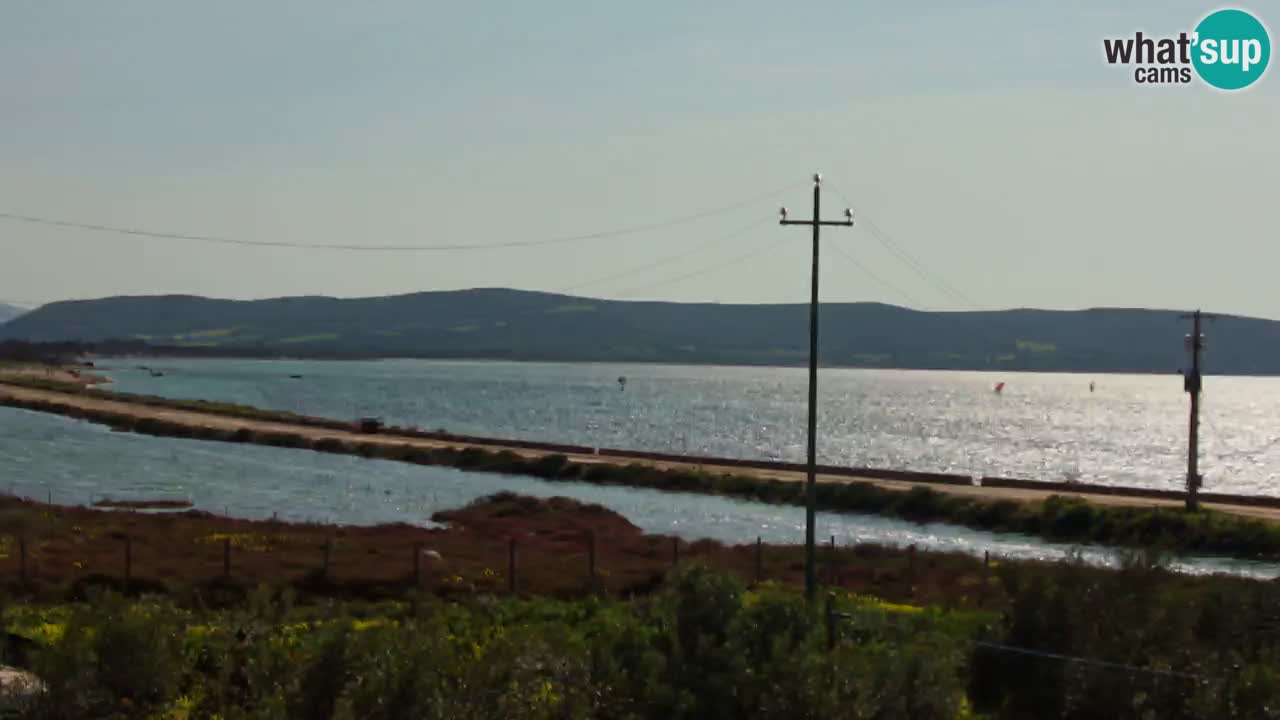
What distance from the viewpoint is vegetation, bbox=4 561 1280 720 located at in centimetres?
1883

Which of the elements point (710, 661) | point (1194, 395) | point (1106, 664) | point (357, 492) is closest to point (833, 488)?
point (1194, 395)

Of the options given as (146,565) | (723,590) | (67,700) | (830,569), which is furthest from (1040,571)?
(146,565)

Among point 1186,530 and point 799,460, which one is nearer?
point 1186,530

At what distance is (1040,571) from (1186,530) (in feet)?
150

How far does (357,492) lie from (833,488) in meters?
31.7

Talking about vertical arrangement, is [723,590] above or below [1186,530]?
above

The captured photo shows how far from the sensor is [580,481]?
10062 centimetres

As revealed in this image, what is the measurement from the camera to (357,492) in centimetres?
8531

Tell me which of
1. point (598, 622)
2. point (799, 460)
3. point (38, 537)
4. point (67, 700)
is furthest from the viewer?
point (799, 460)

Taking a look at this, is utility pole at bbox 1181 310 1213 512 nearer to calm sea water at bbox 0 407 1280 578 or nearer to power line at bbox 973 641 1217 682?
calm sea water at bbox 0 407 1280 578

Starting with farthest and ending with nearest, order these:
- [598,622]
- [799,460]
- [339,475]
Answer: [799,460], [339,475], [598,622]

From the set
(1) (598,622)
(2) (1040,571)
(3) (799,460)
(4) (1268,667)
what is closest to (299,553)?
(1) (598,622)

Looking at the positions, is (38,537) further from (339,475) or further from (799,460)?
(799,460)

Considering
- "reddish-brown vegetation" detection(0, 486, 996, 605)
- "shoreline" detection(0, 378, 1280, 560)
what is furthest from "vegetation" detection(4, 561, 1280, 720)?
"reddish-brown vegetation" detection(0, 486, 996, 605)
